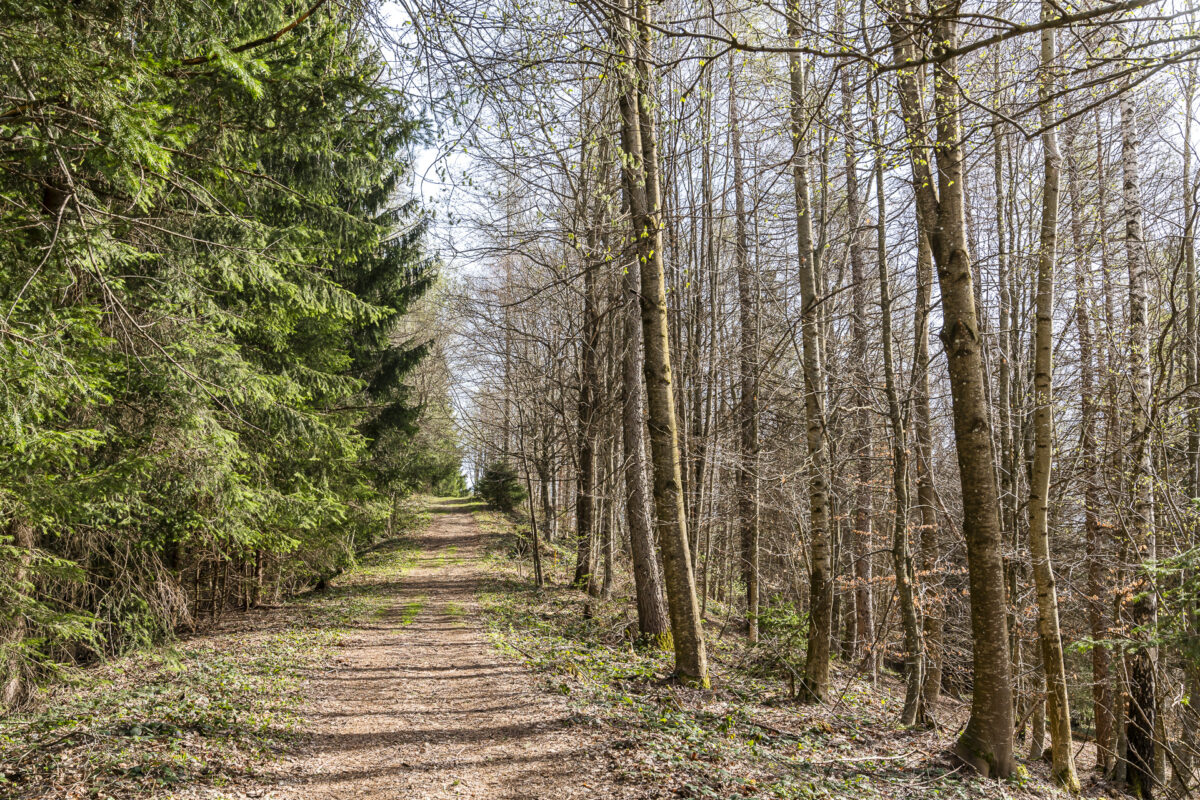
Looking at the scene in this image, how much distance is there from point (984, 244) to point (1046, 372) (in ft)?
23.0

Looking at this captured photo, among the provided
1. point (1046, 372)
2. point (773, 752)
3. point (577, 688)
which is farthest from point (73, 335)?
point (1046, 372)

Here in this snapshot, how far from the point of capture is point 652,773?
15.1ft

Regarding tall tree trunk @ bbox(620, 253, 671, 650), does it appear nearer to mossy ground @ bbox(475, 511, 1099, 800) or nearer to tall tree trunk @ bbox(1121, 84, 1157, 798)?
mossy ground @ bbox(475, 511, 1099, 800)

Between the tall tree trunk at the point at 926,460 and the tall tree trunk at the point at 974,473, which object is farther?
the tall tree trunk at the point at 926,460

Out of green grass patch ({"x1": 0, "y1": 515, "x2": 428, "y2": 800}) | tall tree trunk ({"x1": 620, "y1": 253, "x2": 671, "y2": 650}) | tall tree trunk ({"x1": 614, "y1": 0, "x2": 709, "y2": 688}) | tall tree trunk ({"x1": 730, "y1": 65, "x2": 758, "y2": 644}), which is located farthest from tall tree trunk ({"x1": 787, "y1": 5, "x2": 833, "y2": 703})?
green grass patch ({"x1": 0, "y1": 515, "x2": 428, "y2": 800})

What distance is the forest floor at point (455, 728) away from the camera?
443 cm

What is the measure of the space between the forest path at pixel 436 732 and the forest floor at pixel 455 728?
21mm

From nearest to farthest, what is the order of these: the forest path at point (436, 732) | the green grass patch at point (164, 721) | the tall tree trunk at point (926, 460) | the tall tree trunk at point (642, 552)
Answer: the green grass patch at point (164, 721) → the forest path at point (436, 732) → the tall tree trunk at point (926, 460) → the tall tree trunk at point (642, 552)

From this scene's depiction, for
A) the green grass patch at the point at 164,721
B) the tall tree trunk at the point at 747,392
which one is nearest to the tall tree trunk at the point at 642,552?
the tall tree trunk at the point at 747,392

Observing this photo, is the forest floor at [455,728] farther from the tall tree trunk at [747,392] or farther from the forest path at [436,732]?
the tall tree trunk at [747,392]

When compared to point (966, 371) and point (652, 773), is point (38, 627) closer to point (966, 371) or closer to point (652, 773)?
point (652, 773)

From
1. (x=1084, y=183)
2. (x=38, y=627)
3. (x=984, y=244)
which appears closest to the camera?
(x=38, y=627)

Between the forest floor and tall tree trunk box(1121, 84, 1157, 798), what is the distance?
91.2 inches

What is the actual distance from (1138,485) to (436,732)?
8252mm
